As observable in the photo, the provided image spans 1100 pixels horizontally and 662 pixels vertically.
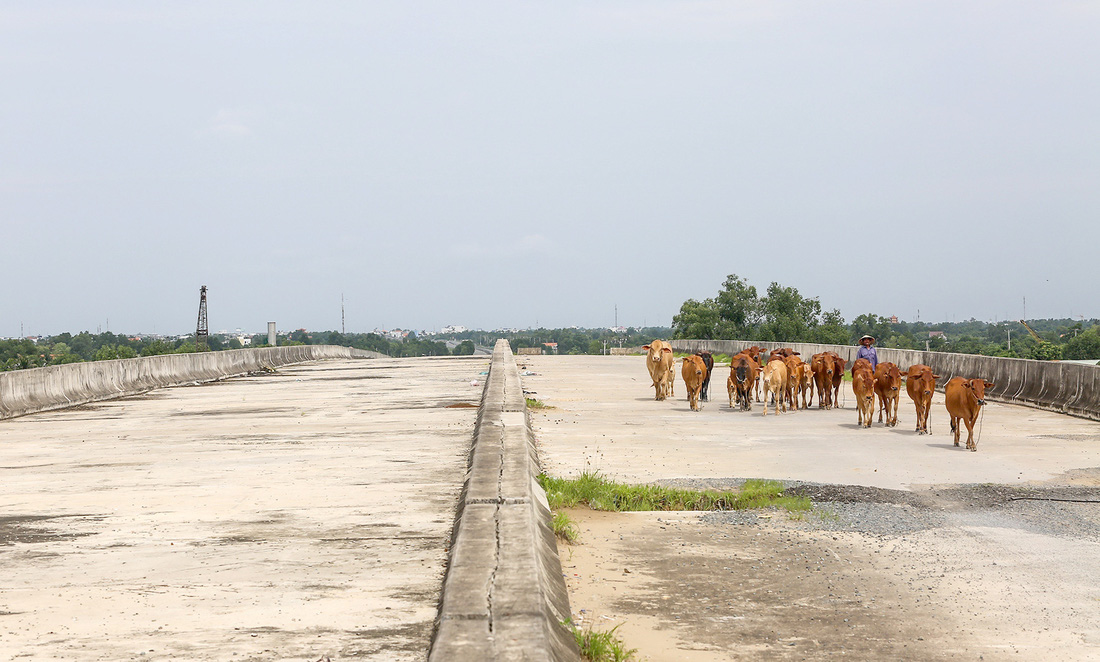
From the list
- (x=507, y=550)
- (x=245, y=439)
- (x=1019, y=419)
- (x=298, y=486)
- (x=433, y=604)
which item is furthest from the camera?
(x=1019, y=419)

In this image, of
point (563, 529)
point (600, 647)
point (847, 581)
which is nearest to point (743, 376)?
point (563, 529)

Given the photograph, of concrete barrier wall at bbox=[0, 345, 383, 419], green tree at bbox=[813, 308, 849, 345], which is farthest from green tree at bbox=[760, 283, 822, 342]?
concrete barrier wall at bbox=[0, 345, 383, 419]

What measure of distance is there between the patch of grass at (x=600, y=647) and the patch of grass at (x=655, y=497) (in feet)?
14.4

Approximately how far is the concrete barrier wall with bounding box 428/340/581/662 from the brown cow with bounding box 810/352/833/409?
14.5m

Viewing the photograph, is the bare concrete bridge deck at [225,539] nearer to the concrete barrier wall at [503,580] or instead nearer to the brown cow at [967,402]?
the concrete barrier wall at [503,580]

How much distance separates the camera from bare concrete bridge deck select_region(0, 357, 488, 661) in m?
5.70

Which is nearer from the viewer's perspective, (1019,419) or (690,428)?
(690,428)

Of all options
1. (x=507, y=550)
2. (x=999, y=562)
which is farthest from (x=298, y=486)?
(x=999, y=562)

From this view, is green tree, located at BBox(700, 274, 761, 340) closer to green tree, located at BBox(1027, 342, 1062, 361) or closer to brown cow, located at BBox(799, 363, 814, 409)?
green tree, located at BBox(1027, 342, 1062, 361)

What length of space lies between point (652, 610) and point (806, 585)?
1.34m

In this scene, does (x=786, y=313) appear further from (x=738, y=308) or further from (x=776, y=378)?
(x=776, y=378)

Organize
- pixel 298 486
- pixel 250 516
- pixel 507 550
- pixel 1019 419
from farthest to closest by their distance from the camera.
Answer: pixel 1019 419
pixel 298 486
pixel 250 516
pixel 507 550

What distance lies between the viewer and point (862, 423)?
1978cm

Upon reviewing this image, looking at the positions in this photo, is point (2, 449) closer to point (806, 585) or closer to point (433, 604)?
point (433, 604)
